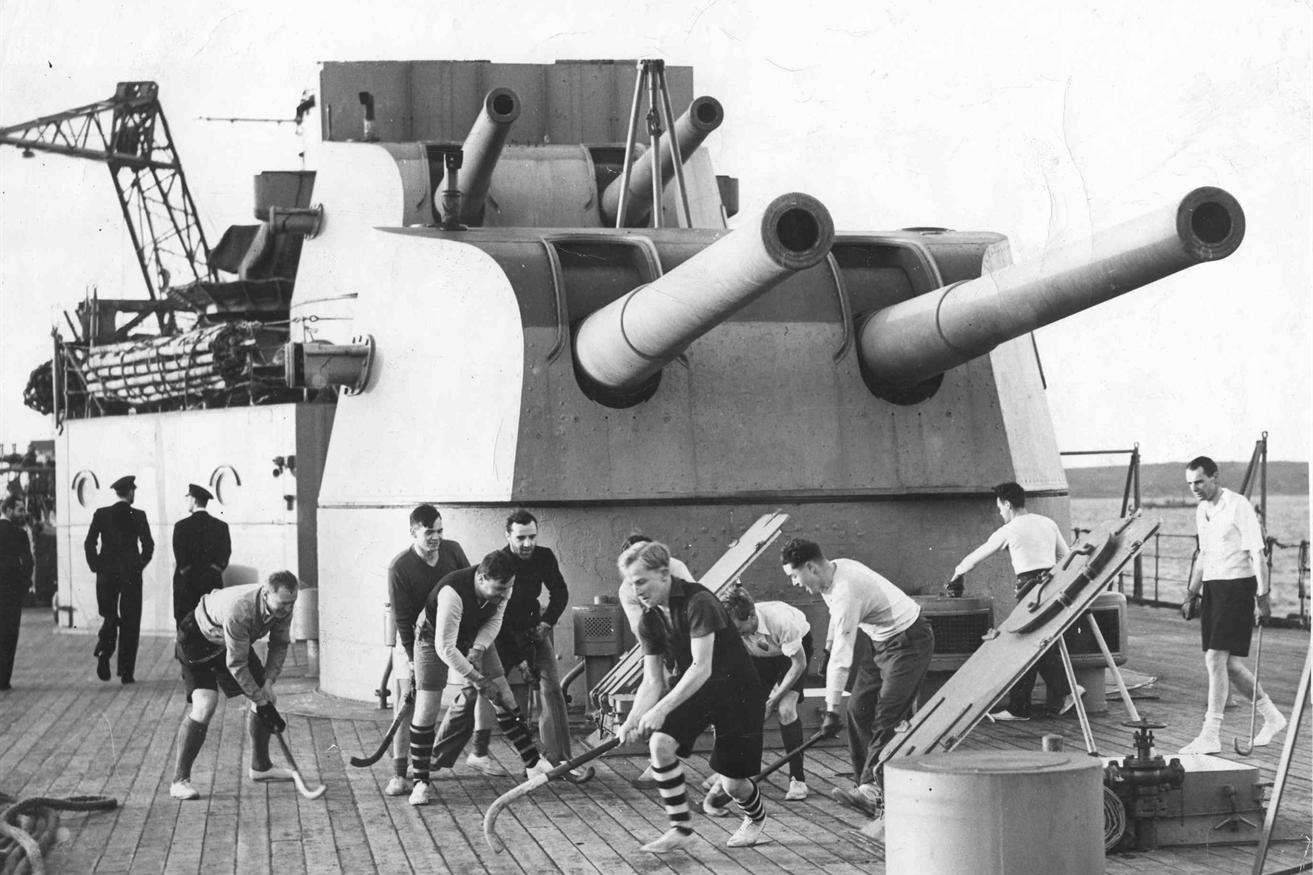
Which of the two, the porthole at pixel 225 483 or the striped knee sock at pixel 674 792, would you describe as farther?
the porthole at pixel 225 483

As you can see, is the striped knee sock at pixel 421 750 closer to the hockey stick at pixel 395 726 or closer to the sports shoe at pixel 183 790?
the hockey stick at pixel 395 726

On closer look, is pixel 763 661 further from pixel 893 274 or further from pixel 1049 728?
pixel 893 274

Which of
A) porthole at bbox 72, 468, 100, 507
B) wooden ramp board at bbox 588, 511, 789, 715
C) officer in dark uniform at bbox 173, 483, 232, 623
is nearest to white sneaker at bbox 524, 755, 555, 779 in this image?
wooden ramp board at bbox 588, 511, 789, 715

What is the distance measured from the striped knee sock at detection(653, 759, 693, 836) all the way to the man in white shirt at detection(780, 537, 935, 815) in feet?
2.29

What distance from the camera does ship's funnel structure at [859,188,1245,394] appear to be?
20.6 feet

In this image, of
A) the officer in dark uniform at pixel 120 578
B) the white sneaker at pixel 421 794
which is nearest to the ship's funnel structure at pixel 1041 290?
the white sneaker at pixel 421 794

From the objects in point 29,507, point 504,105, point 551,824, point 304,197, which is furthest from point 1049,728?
point 29,507

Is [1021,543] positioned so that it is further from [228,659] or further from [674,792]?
[228,659]

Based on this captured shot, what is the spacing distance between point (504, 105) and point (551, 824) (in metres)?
3.77

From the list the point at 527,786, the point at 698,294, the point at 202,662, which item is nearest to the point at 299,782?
the point at 202,662

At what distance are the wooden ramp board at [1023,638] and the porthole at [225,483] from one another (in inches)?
405

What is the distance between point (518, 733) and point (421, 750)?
0.42 meters

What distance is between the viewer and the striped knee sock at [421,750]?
7852 millimetres

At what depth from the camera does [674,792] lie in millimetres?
6484
